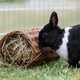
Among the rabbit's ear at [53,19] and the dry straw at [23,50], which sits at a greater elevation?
the rabbit's ear at [53,19]

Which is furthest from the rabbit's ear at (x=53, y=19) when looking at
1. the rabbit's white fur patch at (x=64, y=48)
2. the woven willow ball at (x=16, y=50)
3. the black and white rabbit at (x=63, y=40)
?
the woven willow ball at (x=16, y=50)

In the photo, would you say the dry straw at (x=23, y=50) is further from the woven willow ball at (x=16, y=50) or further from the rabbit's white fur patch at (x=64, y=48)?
the rabbit's white fur patch at (x=64, y=48)

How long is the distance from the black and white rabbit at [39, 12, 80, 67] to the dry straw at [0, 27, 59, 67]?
166 mm

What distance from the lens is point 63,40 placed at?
3.25 metres

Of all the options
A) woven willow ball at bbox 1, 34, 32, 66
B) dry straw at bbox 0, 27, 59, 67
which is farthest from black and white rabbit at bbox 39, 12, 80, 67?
woven willow ball at bbox 1, 34, 32, 66

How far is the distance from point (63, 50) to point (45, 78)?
0.79 m

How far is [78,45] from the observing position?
3176mm

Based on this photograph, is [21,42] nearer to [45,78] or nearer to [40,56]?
[40,56]

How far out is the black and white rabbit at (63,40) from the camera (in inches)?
126

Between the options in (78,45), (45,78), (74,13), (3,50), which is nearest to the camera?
(45,78)

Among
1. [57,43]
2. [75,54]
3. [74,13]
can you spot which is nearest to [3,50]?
[57,43]

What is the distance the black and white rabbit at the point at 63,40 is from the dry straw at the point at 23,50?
166 millimetres

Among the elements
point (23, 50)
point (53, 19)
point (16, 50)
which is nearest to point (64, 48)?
point (53, 19)

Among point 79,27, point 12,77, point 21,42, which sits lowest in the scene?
point 12,77
